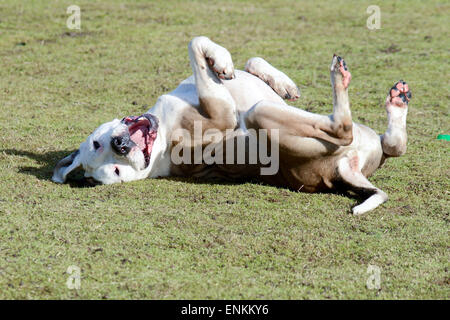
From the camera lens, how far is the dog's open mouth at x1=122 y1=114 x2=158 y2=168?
5.21 meters

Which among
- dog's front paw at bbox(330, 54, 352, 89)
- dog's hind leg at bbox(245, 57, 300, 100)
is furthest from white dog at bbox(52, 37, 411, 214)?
dog's hind leg at bbox(245, 57, 300, 100)

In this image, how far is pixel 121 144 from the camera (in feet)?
16.3

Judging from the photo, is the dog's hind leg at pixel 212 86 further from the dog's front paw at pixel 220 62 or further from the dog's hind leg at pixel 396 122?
the dog's hind leg at pixel 396 122

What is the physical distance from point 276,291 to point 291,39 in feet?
24.2

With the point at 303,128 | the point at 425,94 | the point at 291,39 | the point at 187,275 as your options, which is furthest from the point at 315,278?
the point at 291,39

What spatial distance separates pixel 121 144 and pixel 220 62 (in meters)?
0.97

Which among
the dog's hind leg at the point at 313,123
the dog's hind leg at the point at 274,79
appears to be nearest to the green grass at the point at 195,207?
the dog's hind leg at the point at 313,123

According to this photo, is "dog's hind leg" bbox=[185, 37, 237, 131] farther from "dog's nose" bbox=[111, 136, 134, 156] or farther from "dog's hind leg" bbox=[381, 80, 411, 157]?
"dog's hind leg" bbox=[381, 80, 411, 157]

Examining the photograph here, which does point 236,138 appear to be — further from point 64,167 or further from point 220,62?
point 64,167

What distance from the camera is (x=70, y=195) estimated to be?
5.14 meters

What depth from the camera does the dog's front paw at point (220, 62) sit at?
5102 mm

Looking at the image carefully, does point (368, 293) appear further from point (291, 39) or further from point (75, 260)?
point (291, 39)

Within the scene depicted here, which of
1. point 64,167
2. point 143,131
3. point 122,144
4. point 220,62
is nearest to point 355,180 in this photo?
point 220,62

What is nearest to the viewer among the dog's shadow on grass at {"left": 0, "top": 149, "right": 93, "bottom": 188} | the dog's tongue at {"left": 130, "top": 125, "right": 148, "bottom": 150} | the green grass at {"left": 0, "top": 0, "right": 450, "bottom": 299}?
the green grass at {"left": 0, "top": 0, "right": 450, "bottom": 299}
